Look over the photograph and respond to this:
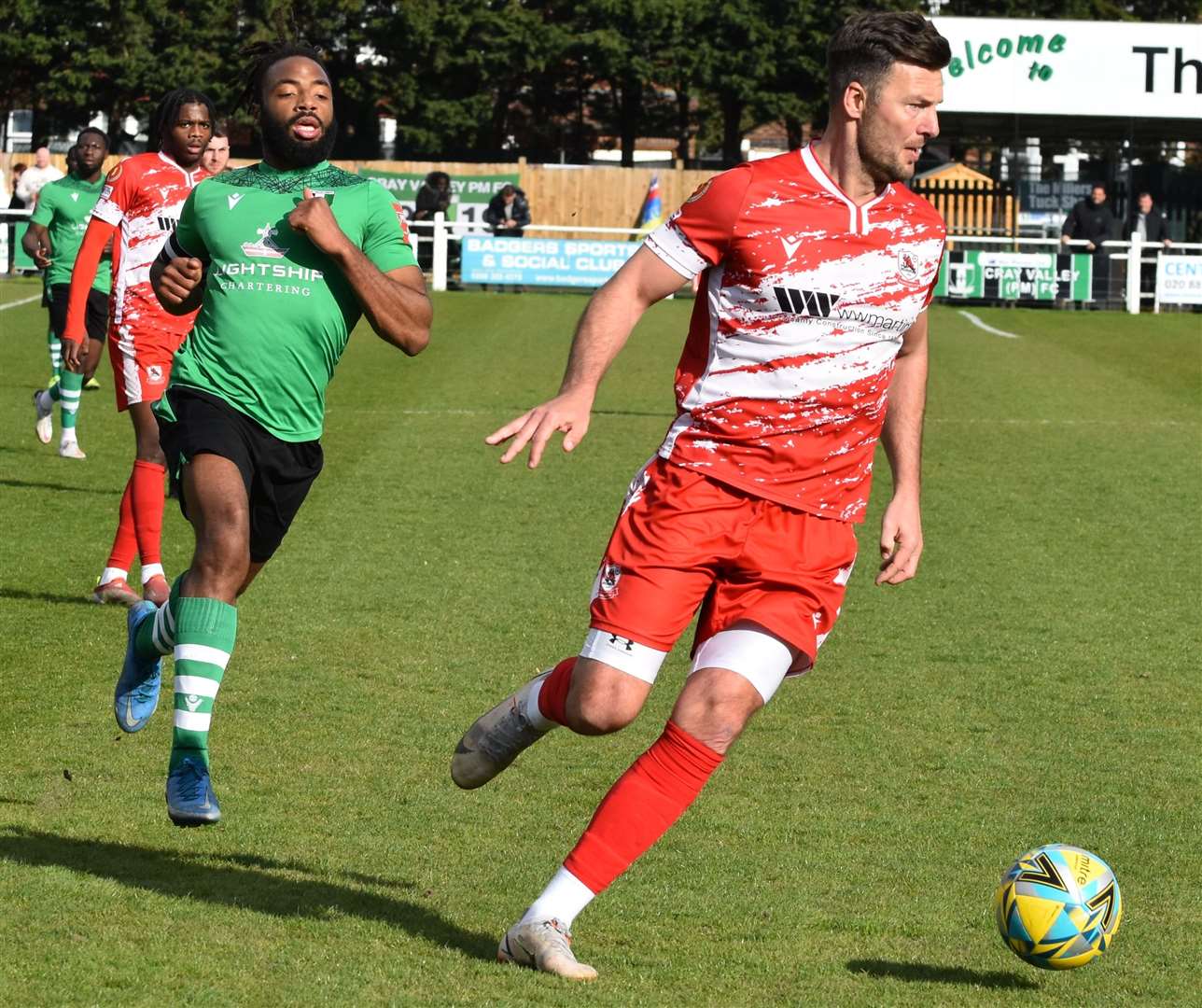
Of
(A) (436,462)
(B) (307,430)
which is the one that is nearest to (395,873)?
(B) (307,430)

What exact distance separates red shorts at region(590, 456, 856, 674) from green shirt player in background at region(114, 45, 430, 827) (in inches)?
45.1

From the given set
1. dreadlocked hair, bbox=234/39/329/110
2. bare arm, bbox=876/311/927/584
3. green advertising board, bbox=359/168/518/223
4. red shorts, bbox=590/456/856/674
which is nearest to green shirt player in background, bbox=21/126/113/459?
dreadlocked hair, bbox=234/39/329/110

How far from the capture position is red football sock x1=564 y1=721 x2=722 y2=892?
430 cm

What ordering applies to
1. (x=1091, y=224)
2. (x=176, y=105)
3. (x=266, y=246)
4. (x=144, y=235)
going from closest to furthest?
(x=266, y=246) → (x=176, y=105) → (x=144, y=235) → (x=1091, y=224)

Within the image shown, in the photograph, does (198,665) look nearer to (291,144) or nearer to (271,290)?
(271,290)

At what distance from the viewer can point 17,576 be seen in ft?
30.1

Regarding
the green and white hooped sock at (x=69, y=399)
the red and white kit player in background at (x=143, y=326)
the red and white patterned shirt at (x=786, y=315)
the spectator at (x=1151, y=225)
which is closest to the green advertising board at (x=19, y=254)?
the spectator at (x=1151, y=225)

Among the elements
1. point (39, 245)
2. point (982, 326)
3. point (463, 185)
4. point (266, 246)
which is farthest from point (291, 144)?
point (463, 185)

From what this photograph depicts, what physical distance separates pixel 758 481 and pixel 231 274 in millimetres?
1711

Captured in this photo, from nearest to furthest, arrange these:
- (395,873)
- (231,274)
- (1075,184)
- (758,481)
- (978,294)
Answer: (758,481) → (395,873) → (231,274) → (978,294) → (1075,184)

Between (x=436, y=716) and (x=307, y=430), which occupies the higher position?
(x=307, y=430)

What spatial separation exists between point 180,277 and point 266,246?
256 millimetres

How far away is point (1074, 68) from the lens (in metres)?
36.2

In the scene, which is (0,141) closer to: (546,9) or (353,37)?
(353,37)
